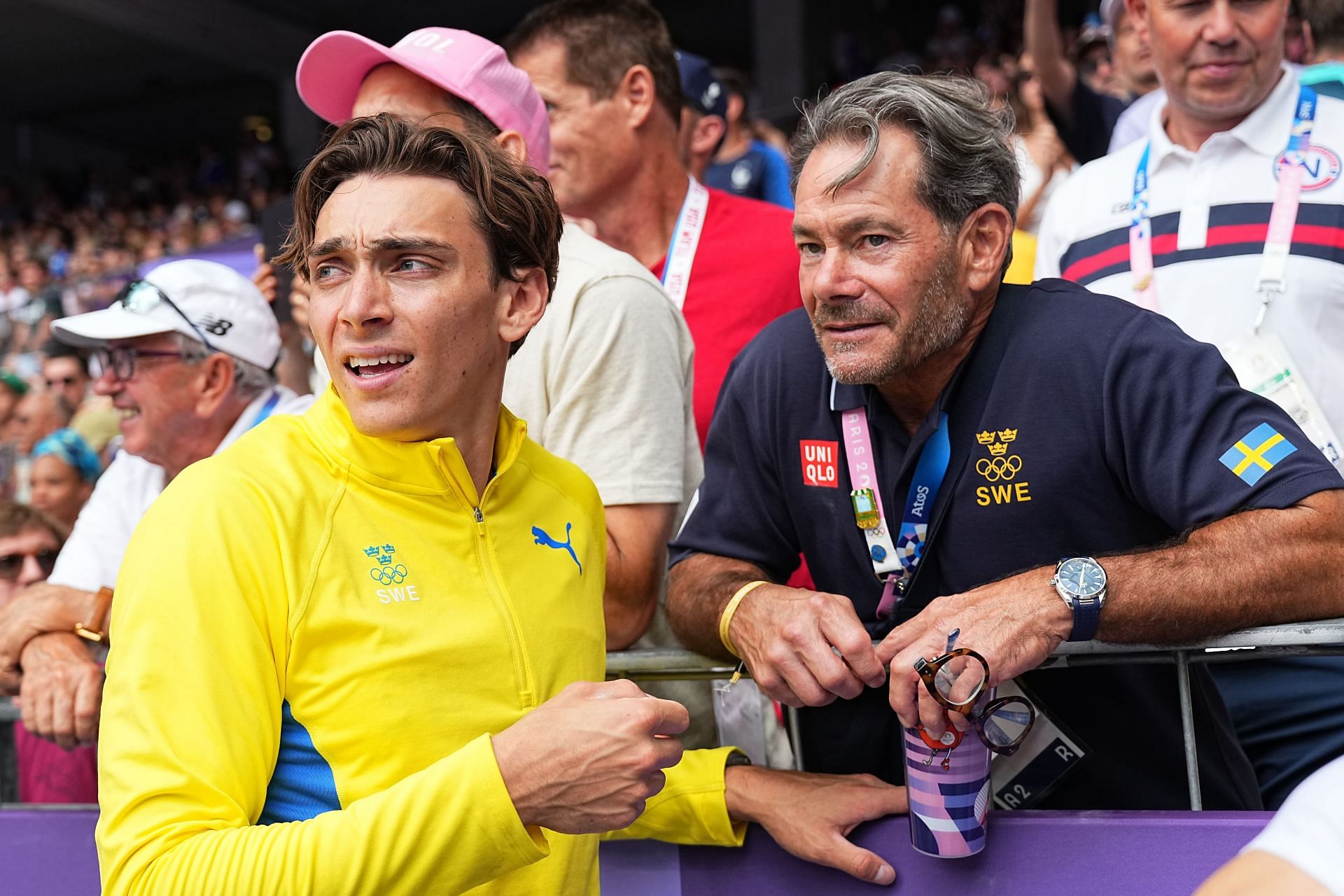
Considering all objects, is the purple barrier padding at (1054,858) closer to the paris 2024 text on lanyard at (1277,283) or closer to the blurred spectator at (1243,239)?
the blurred spectator at (1243,239)

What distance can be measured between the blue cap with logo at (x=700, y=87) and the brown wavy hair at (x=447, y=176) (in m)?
2.60

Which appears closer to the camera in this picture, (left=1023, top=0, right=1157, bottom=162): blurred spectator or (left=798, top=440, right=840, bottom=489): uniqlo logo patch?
(left=798, top=440, right=840, bottom=489): uniqlo logo patch

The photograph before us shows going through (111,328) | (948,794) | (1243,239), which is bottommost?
(948,794)

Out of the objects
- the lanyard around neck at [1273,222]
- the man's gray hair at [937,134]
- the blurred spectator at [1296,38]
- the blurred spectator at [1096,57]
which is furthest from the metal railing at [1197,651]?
the blurred spectator at [1096,57]

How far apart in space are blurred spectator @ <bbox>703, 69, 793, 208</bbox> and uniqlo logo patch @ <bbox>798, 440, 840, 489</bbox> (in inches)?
139

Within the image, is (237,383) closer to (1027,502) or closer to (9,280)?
(1027,502)

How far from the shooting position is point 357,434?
1.88 meters

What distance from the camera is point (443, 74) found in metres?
2.80

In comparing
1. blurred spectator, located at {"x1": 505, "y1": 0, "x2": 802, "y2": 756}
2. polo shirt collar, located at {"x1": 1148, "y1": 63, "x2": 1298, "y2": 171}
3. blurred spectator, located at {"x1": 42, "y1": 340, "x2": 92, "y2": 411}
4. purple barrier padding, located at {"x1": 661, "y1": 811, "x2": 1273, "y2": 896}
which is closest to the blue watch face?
purple barrier padding, located at {"x1": 661, "y1": 811, "x2": 1273, "y2": 896}

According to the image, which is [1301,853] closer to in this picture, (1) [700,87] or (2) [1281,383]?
(2) [1281,383]

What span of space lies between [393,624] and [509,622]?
200mm

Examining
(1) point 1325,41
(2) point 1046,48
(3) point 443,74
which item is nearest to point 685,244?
(3) point 443,74

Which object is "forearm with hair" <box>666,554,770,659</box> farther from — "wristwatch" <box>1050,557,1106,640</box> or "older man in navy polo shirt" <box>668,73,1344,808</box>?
"wristwatch" <box>1050,557,1106,640</box>

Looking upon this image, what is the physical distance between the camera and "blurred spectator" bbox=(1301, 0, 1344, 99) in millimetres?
3783
